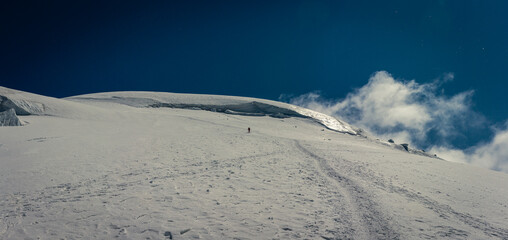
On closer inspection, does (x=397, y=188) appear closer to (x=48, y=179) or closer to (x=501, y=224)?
(x=501, y=224)

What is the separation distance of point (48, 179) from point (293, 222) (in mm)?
6902

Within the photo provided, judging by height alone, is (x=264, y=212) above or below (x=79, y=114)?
below

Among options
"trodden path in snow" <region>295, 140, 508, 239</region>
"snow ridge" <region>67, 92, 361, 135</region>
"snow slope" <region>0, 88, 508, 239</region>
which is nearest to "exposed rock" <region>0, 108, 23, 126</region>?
"snow slope" <region>0, 88, 508, 239</region>

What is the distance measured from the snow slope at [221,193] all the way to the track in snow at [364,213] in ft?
0.09

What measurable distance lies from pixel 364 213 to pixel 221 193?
348cm

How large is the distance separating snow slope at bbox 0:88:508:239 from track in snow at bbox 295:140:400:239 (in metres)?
0.03

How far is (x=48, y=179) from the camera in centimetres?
755

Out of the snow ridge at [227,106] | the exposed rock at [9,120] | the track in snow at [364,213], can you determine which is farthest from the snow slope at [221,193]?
the snow ridge at [227,106]

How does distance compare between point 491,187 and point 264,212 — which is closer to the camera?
point 264,212

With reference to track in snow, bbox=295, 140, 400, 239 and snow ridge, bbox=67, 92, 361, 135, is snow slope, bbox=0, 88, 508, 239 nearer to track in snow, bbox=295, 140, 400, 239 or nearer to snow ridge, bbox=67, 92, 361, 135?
track in snow, bbox=295, 140, 400, 239

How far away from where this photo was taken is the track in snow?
524 centimetres

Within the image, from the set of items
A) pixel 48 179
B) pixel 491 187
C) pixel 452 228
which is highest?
pixel 491 187

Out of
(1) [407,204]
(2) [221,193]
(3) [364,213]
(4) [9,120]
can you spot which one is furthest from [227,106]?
(3) [364,213]

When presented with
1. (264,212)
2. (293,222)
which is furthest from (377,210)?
(264,212)
